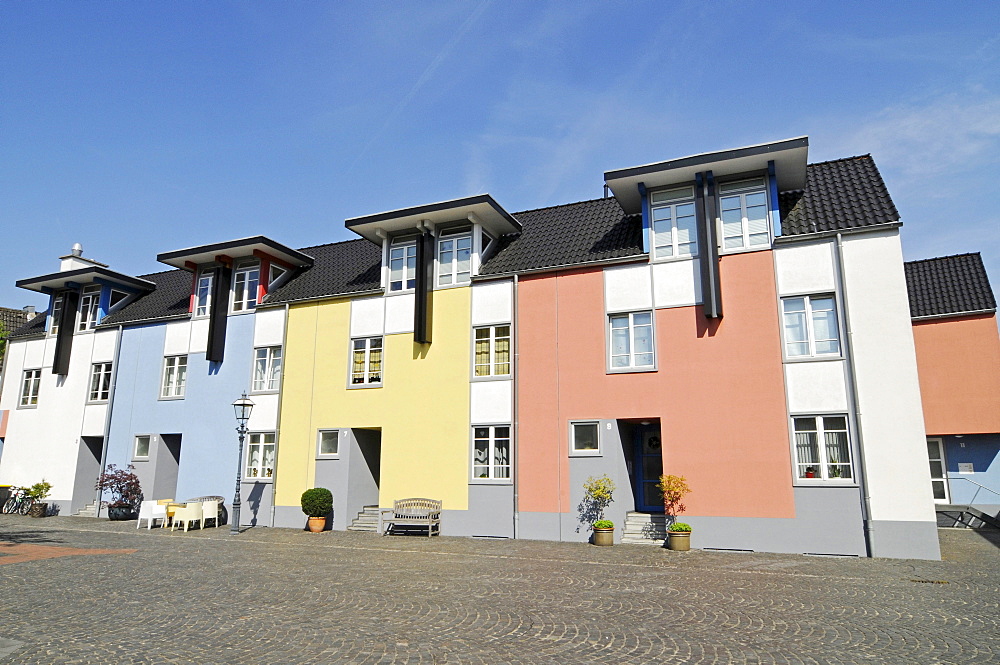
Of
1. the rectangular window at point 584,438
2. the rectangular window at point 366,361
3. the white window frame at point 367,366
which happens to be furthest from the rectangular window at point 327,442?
the rectangular window at point 584,438

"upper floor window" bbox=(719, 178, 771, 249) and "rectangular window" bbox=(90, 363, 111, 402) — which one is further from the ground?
"upper floor window" bbox=(719, 178, 771, 249)

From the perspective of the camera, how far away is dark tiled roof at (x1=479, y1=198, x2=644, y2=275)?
729 inches

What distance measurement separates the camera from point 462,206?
19.2 meters

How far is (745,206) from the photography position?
55.6 ft

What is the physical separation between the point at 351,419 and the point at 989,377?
20.3 meters

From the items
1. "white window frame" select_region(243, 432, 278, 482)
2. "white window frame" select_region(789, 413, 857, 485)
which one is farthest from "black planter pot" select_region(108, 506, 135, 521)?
"white window frame" select_region(789, 413, 857, 485)

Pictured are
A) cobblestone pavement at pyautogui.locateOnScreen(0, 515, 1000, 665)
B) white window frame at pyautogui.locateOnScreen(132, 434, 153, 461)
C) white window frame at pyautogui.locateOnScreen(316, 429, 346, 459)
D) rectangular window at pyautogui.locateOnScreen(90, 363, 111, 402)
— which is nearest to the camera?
cobblestone pavement at pyautogui.locateOnScreen(0, 515, 1000, 665)

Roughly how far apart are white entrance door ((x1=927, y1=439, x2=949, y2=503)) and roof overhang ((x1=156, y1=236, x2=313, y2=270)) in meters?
22.5

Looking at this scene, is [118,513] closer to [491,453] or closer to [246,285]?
[246,285]

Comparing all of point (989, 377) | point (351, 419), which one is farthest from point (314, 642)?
point (989, 377)

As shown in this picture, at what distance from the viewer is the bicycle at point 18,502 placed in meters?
25.0

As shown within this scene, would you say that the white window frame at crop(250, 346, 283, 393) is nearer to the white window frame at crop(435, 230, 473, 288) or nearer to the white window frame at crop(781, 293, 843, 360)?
the white window frame at crop(435, 230, 473, 288)

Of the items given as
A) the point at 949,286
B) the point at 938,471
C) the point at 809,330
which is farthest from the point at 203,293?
the point at 949,286

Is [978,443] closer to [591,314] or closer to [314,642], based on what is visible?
[591,314]
